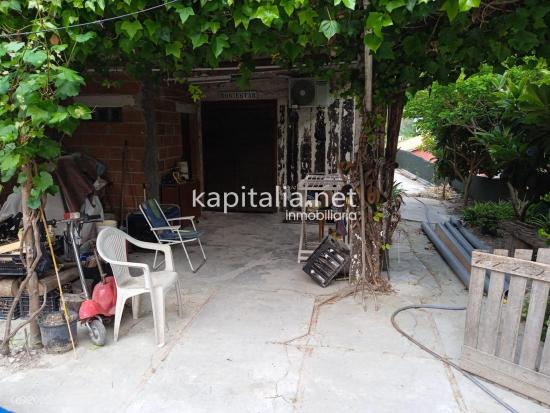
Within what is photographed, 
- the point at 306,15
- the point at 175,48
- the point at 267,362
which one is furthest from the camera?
the point at 175,48

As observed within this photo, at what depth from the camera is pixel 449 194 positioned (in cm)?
1078

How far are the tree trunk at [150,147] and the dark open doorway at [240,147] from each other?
2049mm

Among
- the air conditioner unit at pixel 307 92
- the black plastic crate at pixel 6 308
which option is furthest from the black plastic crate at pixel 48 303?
the air conditioner unit at pixel 307 92

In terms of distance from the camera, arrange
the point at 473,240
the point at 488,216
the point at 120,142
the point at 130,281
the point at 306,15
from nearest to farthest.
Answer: the point at 306,15, the point at 130,281, the point at 473,240, the point at 120,142, the point at 488,216

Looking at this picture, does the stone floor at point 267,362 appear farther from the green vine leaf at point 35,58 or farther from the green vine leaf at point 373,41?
the green vine leaf at point 373,41

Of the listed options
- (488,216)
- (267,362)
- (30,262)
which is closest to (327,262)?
(267,362)

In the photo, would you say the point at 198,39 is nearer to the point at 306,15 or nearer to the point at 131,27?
the point at 131,27

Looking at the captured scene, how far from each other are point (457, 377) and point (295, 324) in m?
1.29

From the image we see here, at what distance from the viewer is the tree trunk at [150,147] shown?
589 centimetres

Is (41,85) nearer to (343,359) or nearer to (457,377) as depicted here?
(343,359)

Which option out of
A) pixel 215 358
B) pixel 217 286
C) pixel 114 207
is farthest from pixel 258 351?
pixel 114 207

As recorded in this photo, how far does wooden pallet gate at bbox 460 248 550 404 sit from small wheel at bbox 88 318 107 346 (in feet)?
8.59

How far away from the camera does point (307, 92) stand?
22.7 feet

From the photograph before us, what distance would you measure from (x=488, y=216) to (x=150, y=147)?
5.60 metres
